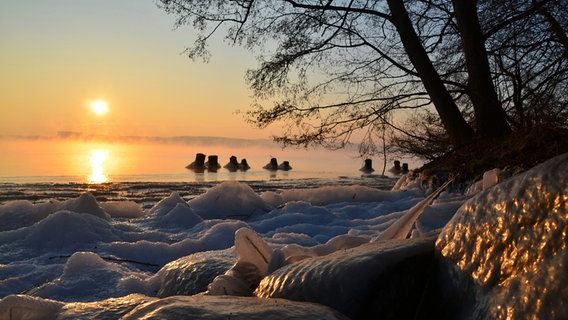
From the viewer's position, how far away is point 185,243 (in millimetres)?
4410

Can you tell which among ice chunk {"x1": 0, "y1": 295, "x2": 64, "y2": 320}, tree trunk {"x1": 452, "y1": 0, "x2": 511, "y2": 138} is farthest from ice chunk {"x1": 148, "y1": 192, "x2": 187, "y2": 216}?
tree trunk {"x1": 452, "y1": 0, "x2": 511, "y2": 138}

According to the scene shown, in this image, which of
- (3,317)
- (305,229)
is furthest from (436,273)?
(305,229)

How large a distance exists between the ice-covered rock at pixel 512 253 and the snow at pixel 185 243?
124 mm

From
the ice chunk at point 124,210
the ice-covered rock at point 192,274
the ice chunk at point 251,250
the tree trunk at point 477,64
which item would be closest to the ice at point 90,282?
the ice-covered rock at point 192,274

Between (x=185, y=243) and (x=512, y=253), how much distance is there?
3394 mm

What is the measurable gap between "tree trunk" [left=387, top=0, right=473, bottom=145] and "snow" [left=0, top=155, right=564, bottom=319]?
3.60 ft

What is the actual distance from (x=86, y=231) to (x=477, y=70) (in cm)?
593

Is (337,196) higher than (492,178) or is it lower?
lower

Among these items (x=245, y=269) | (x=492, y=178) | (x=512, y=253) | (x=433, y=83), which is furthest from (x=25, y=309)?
(x=433, y=83)

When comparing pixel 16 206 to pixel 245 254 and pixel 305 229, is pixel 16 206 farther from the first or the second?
pixel 245 254

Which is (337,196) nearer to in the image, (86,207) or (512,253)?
(86,207)

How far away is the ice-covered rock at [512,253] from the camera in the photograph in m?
1.28

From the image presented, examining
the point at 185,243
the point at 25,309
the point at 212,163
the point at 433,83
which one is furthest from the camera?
the point at 212,163

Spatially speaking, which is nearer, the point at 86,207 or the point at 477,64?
the point at 86,207
